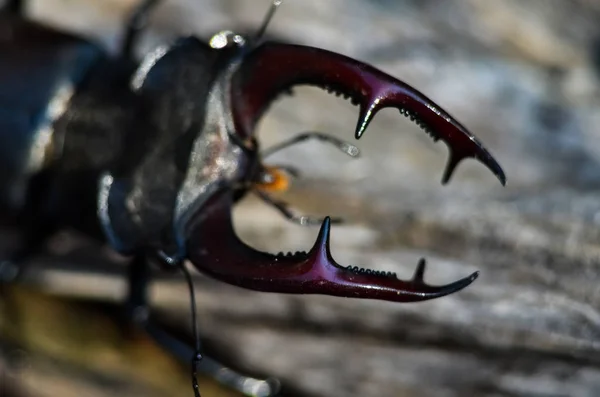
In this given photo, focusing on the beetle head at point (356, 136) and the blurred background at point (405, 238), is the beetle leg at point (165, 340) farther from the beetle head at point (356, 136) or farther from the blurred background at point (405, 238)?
the beetle head at point (356, 136)

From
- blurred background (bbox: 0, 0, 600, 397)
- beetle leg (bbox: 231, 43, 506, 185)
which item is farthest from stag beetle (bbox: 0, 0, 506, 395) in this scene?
blurred background (bbox: 0, 0, 600, 397)

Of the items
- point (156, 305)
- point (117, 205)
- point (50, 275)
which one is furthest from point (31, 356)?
point (117, 205)

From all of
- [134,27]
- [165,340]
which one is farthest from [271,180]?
[134,27]

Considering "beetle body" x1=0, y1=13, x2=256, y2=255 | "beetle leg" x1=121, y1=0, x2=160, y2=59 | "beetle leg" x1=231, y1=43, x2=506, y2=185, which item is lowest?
"beetle body" x1=0, y1=13, x2=256, y2=255

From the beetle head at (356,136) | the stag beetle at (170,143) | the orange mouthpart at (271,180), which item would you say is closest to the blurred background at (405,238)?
the stag beetle at (170,143)

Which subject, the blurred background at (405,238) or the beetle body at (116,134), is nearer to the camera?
the beetle body at (116,134)

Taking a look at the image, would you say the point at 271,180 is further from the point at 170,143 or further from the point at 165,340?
the point at 165,340

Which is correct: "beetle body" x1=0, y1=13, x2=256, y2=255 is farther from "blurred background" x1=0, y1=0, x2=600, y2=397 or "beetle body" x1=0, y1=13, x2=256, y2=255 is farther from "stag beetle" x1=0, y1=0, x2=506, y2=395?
"blurred background" x1=0, y1=0, x2=600, y2=397
